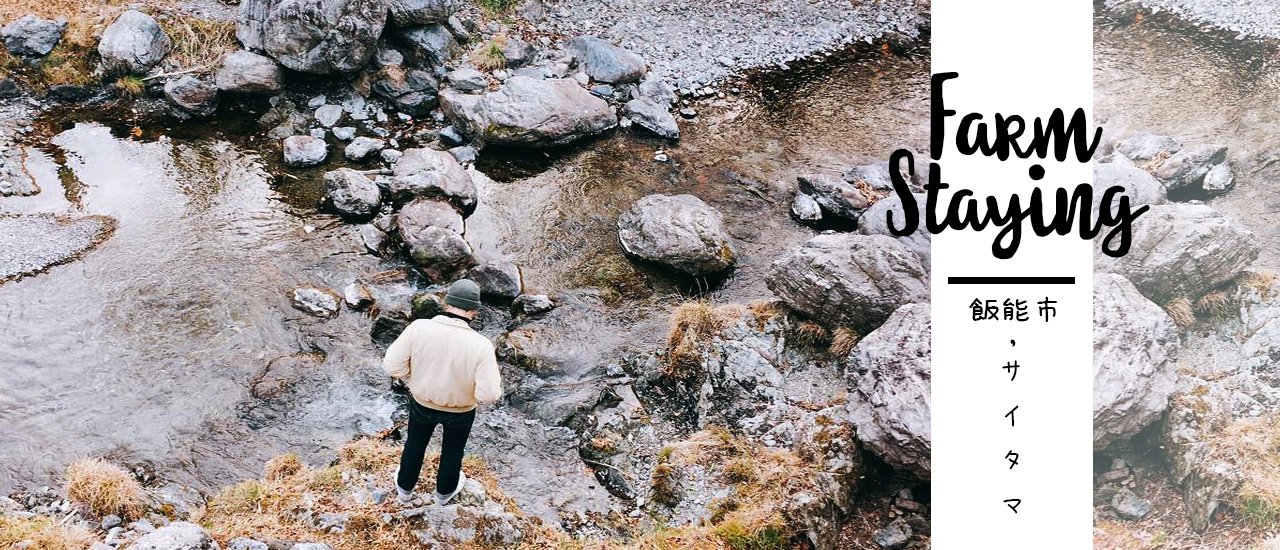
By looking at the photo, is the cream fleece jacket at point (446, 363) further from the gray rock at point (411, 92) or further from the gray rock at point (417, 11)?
the gray rock at point (417, 11)

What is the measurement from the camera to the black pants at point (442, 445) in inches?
271

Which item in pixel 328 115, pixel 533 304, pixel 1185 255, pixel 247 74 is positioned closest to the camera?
pixel 1185 255

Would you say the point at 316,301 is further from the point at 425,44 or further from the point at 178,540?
the point at 425,44

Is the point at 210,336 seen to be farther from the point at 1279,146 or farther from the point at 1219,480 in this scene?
the point at 1279,146

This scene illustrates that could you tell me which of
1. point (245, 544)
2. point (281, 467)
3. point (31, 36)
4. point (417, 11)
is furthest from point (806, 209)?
point (31, 36)

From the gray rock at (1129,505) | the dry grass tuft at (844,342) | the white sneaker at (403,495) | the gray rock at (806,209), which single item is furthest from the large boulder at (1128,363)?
the white sneaker at (403,495)

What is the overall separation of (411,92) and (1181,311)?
12.1 m

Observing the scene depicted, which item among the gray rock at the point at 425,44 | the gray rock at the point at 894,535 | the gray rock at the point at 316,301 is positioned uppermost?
the gray rock at the point at 425,44

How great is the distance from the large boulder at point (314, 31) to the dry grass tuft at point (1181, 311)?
41.4ft

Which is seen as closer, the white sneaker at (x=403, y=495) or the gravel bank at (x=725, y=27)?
the white sneaker at (x=403, y=495)

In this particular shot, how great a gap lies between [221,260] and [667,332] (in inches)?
244

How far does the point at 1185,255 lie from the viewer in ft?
30.5

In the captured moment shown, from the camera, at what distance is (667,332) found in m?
10.6

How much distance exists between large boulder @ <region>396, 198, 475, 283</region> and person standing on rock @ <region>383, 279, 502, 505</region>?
4493 millimetres
